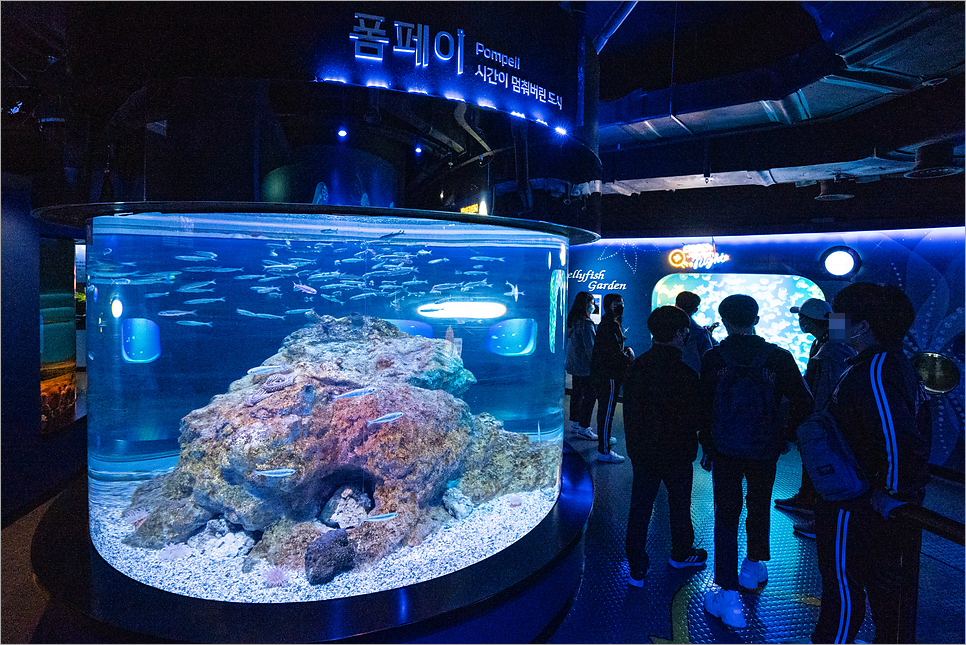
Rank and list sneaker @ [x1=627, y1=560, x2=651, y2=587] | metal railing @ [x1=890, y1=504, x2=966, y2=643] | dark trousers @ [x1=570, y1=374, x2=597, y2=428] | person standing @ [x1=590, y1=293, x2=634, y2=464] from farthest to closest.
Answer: dark trousers @ [x1=570, y1=374, x2=597, y2=428] < person standing @ [x1=590, y1=293, x2=634, y2=464] < sneaker @ [x1=627, y1=560, x2=651, y2=587] < metal railing @ [x1=890, y1=504, x2=966, y2=643]

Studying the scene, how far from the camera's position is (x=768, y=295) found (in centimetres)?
777

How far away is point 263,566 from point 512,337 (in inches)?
95.6

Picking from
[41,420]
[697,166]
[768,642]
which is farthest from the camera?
[697,166]

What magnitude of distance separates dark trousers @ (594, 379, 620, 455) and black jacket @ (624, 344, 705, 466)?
2758 millimetres

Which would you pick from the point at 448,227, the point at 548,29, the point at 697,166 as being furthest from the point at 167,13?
the point at 697,166

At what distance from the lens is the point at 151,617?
2.35 m

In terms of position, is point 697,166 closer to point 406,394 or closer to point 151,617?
point 406,394

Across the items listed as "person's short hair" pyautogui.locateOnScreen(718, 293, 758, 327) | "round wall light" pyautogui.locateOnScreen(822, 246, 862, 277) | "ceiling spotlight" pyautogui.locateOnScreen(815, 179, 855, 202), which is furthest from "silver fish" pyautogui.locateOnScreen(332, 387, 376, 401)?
"round wall light" pyautogui.locateOnScreen(822, 246, 862, 277)

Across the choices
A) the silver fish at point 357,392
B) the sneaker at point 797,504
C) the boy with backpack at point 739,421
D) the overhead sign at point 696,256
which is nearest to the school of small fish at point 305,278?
the silver fish at point 357,392

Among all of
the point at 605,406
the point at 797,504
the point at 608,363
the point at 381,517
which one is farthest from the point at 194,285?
the point at 797,504

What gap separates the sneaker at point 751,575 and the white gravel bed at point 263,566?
5.45ft

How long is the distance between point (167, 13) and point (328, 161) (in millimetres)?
1135

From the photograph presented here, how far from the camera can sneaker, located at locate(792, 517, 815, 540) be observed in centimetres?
416

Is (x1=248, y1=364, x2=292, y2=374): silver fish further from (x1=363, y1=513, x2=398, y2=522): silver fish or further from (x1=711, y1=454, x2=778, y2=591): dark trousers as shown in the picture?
(x1=711, y1=454, x2=778, y2=591): dark trousers
